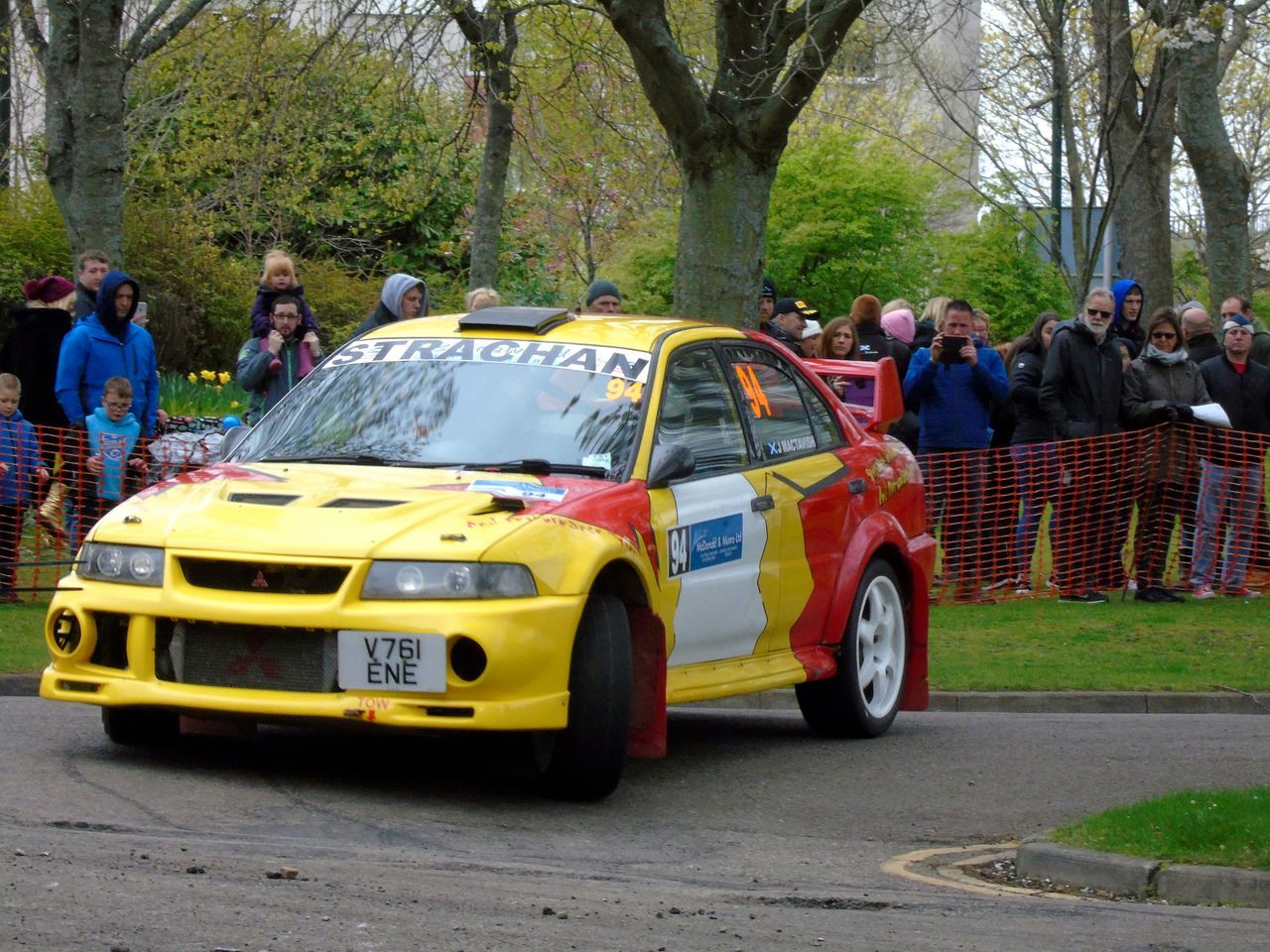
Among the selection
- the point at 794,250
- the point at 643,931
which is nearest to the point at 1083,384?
the point at 643,931

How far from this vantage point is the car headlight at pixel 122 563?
24.7ft

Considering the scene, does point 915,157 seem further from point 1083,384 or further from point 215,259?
point 1083,384

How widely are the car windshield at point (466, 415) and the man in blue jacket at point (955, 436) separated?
7.43 m

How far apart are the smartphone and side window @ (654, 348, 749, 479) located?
21.0ft

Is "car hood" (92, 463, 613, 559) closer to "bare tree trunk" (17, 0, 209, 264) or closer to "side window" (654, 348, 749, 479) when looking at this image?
"side window" (654, 348, 749, 479)

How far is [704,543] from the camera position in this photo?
28.1ft

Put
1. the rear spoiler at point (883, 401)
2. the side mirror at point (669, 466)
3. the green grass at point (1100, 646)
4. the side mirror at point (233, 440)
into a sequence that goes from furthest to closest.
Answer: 1. the green grass at point (1100, 646)
2. the rear spoiler at point (883, 401)
3. the side mirror at point (233, 440)
4. the side mirror at point (669, 466)

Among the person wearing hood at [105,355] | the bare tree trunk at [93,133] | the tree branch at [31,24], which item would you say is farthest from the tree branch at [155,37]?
the person wearing hood at [105,355]

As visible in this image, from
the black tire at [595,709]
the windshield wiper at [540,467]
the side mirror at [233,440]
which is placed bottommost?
the black tire at [595,709]

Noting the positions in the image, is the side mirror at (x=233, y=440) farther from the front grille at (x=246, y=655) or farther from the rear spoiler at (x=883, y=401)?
the rear spoiler at (x=883, y=401)

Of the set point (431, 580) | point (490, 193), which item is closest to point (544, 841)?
point (431, 580)

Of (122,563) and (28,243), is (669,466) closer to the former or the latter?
(122,563)

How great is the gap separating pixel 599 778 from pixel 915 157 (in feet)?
146

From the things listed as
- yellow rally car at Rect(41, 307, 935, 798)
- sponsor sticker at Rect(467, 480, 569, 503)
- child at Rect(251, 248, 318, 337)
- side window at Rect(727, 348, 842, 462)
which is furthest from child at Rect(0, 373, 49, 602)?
sponsor sticker at Rect(467, 480, 569, 503)
